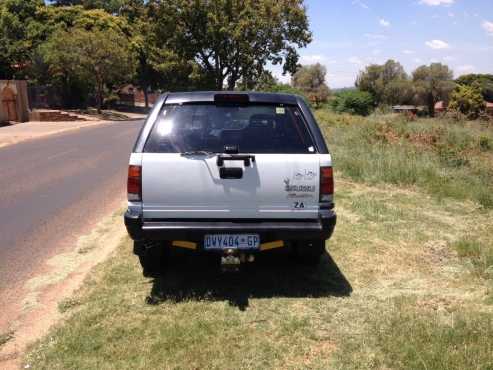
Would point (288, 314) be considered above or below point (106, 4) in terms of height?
below

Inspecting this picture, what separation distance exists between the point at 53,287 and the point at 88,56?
34177mm

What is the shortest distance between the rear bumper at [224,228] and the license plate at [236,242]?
57mm

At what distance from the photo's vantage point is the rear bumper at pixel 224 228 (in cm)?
418

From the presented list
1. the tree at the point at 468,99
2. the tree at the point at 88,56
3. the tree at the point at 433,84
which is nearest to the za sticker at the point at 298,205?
the tree at the point at 88,56

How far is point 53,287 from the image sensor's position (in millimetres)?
4746

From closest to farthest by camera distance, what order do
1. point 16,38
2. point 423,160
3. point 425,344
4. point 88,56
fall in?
point 425,344 < point 423,160 < point 88,56 < point 16,38

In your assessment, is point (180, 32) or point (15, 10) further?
point (15, 10)

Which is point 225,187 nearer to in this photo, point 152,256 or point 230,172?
point 230,172

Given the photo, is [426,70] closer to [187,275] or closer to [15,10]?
[15,10]

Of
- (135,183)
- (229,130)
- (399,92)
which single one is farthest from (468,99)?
(135,183)

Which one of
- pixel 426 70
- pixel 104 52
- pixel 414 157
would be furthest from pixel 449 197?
pixel 426 70

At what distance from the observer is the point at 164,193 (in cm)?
415

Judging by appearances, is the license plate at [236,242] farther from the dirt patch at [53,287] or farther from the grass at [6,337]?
the grass at [6,337]

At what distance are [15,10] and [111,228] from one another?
47496mm
